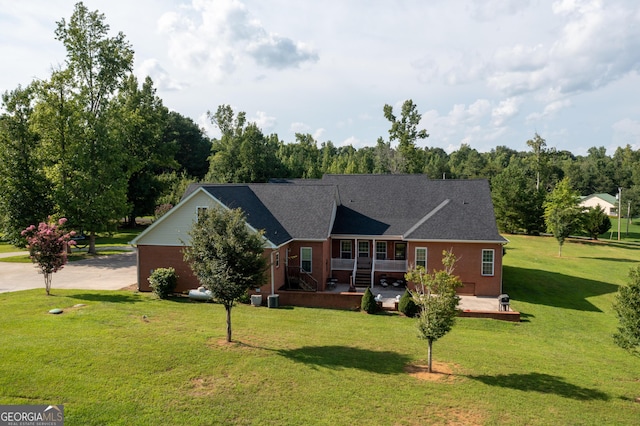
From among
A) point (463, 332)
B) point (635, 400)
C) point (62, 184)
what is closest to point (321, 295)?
point (463, 332)

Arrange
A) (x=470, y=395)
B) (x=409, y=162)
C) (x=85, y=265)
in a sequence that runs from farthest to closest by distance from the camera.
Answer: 1. (x=409, y=162)
2. (x=85, y=265)
3. (x=470, y=395)

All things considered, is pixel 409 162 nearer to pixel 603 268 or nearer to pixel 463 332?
pixel 603 268

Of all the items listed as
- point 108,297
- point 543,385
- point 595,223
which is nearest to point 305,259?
point 108,297

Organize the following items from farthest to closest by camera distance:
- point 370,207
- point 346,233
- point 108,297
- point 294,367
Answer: point 370,207
point 346,233
point 108,297
point 294,367

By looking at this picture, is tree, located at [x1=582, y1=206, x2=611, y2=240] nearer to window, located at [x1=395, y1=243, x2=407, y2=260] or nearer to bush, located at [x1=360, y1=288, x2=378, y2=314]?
window, located at [x1=395, y1=243, x2=407, y2=260]

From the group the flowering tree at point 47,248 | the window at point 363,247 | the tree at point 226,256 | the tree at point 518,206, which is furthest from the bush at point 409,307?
the tree at point 518,206

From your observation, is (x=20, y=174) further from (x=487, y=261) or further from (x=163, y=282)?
(x=487, y=261)
